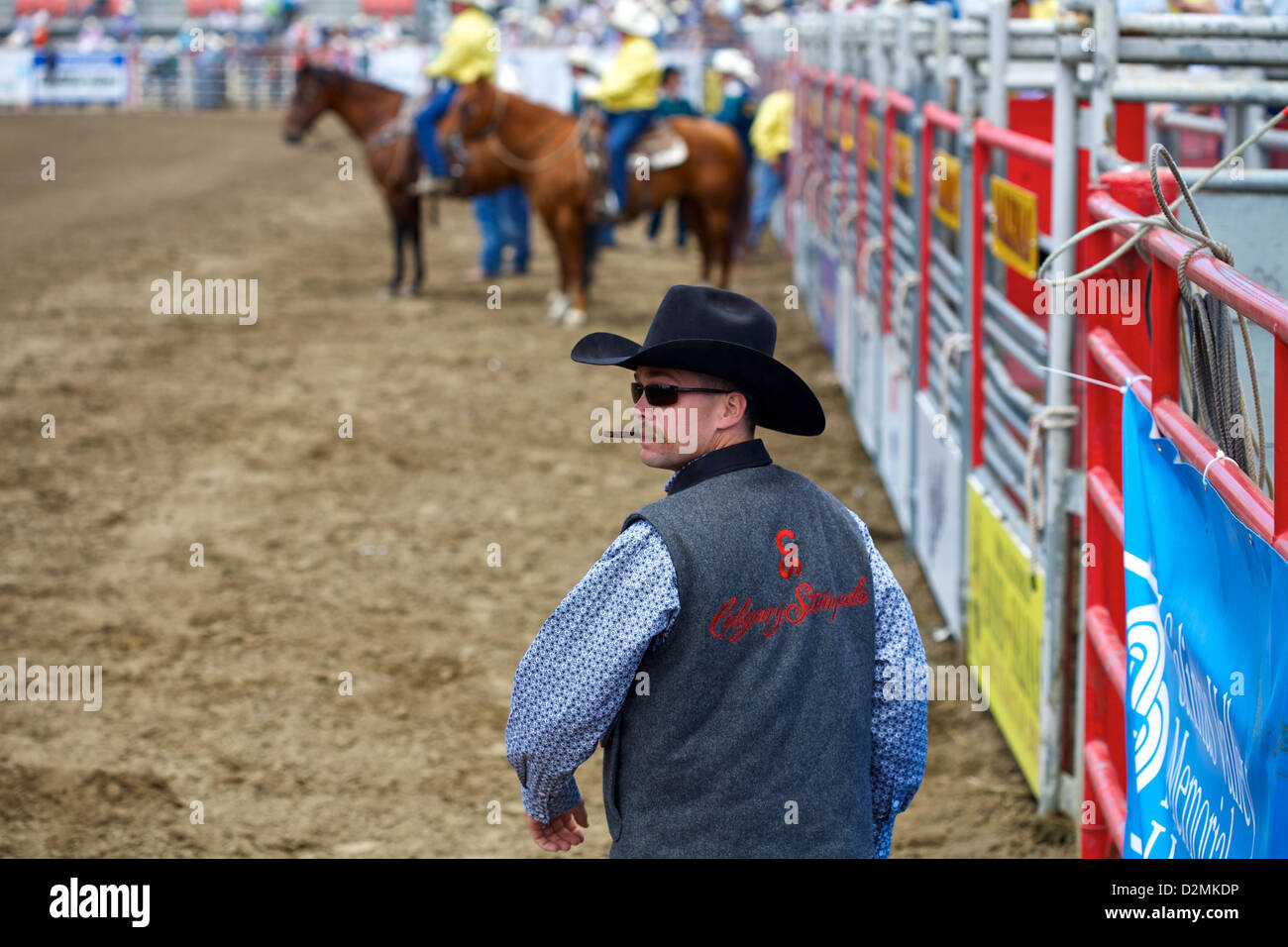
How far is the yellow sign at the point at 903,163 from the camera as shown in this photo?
6.80m

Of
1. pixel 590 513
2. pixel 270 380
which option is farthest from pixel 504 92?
pixel 590 513

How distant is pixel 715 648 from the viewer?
229 centimetres

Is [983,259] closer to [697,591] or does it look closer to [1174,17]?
[1174,17]

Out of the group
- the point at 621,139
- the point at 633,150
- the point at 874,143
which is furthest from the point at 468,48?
the point at 874,143

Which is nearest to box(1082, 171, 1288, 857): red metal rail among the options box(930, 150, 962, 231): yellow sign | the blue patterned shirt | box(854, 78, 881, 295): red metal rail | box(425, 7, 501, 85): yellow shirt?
the blue patterned shirt

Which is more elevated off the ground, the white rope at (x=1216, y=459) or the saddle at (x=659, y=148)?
the white rope at (x=1216, y=459)

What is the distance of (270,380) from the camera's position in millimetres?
10469

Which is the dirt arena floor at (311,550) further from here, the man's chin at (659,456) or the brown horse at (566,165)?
the man's chin at (659,456)

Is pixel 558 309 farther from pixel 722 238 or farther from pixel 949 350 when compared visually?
pixel 949 350

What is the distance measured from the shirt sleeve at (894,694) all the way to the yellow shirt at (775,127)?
46.2 feet

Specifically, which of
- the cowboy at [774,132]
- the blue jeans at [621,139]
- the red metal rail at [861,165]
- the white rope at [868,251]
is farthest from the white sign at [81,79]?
the white rope at [868,251]

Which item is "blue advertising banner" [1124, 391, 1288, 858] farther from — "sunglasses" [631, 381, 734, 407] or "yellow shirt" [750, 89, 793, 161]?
"yellow shirt" [750, 89, 793, 161]

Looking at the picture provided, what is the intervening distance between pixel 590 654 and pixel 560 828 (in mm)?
407

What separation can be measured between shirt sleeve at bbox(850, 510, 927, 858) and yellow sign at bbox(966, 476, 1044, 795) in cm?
185
